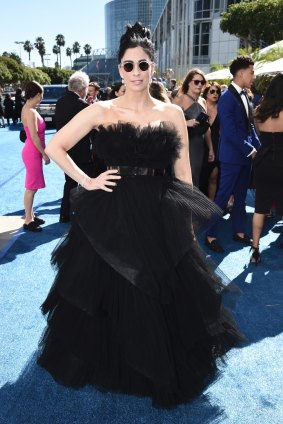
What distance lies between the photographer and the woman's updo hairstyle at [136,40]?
2297 mm

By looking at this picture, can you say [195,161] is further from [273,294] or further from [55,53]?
[55,53]

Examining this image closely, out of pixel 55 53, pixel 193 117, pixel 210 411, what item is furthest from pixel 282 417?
pixel 55 53

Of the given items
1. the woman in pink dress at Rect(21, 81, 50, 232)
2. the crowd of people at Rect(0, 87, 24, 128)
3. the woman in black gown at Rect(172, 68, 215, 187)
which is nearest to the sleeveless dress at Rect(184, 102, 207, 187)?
the woman in black gown at Rect(172, 68, 215, 187)

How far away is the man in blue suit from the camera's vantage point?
4324mm

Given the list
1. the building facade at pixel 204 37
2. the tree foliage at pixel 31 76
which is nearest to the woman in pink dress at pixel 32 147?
the building facade at pixel 204 37

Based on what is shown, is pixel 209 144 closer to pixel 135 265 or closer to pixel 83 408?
pixel 135 265

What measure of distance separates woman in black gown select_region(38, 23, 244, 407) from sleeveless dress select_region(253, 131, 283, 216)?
1991 mm

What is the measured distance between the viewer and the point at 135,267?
6.92ft

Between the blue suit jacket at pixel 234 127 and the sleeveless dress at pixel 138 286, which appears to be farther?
the blue suit jacket at pixel 234 127

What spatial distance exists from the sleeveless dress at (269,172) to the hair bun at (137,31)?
7.30 ft

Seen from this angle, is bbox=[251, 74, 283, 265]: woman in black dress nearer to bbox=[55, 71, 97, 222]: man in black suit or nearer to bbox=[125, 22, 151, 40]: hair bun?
bbox=[125, 22, 151, 40]: hair bun

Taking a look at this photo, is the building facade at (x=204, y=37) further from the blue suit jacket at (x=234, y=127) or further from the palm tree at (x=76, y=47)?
the palm tree at (x=76, y=47)

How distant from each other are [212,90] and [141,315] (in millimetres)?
4612

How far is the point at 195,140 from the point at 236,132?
791 millimetres
